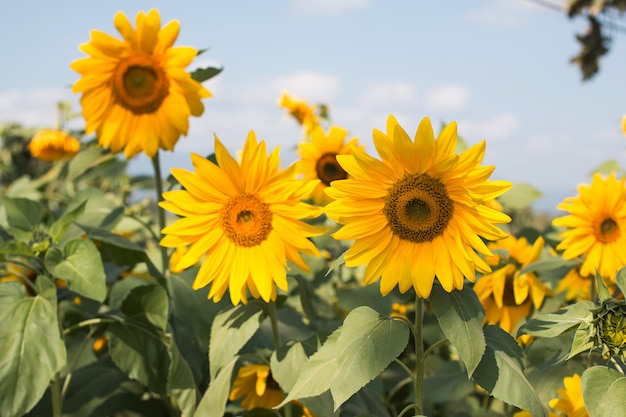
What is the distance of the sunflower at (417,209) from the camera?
1.36m

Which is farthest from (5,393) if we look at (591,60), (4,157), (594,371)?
(591,60)

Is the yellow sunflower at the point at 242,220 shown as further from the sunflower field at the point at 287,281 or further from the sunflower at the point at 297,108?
the sunflower at the point at 297,108

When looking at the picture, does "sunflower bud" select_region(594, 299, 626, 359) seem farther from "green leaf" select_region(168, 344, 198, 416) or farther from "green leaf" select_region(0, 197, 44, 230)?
"green leaf" select_region(0, 197, 44, 230)

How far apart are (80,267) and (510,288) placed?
1.26m

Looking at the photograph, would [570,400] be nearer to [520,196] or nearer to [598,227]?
[598,227]

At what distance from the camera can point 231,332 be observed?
1699mm

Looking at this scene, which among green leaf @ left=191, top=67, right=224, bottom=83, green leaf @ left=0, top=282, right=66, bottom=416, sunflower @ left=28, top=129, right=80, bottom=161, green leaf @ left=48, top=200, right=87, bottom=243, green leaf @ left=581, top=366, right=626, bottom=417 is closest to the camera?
green leaf @ left=581, top=366, right=626, bottom=417

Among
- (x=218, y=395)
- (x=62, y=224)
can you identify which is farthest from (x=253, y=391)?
(x=62, y=224)

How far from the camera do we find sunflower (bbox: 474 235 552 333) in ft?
7.13

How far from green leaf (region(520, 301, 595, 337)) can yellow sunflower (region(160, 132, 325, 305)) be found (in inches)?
19.1

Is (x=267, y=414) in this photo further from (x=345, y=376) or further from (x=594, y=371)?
(x=594, y=371)

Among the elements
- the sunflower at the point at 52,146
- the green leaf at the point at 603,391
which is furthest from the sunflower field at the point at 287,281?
the sunflower at the point at 52,146

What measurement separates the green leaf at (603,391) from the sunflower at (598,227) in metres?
0.84

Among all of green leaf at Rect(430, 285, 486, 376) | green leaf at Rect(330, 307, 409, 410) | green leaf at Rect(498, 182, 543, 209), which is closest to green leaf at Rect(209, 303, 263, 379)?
green leaf at Rect(330, 307, 409, 410)
